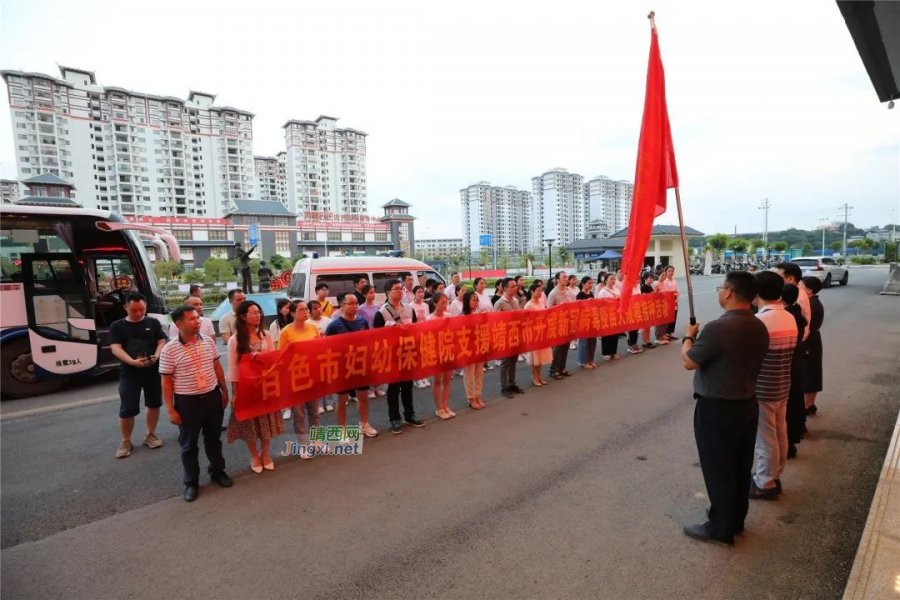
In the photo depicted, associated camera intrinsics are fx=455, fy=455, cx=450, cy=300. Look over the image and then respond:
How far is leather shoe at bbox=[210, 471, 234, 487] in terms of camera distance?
163 inches

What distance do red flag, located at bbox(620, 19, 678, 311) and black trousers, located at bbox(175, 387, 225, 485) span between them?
12.1 ft

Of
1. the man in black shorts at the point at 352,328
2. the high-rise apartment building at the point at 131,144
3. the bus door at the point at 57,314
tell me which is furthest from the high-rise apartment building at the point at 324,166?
the man in black shorts at the point at 352,328

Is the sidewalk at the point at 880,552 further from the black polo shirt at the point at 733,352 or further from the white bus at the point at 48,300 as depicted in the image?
the white bus at the point at 48,300

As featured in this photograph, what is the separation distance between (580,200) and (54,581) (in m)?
117

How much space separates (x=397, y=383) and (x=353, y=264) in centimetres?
514

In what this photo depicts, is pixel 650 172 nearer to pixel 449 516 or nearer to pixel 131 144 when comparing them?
pixel 449 516

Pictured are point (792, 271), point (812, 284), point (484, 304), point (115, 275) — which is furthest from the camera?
point (115, 275)

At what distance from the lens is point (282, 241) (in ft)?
225

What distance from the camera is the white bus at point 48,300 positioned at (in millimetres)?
7375

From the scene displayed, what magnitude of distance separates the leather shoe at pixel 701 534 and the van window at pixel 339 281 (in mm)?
7813

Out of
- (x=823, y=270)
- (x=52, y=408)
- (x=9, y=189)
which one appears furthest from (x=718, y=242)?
(x=9, y=189)

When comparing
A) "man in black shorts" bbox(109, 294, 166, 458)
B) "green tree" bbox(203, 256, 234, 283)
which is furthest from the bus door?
"green tree" bbox(203, 256, 234, 283)

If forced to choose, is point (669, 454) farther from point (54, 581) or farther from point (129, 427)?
point (129, 427)

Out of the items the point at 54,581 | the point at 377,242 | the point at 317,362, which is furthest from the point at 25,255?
the point at 377,242
